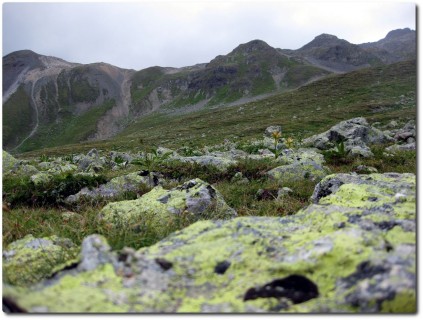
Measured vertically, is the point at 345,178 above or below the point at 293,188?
above

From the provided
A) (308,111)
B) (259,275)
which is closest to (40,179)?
(259,275)

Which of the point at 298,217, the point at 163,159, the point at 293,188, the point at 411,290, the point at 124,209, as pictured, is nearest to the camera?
the point at 411,290

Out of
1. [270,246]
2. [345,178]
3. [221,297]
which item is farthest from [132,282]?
[345,178]

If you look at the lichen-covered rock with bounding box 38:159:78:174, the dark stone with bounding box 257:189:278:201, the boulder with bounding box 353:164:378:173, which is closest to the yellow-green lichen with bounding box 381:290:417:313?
the dark stone with bounding box 257:189:278:201

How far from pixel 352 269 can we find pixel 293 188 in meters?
6.83

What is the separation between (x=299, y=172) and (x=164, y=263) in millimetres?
8877

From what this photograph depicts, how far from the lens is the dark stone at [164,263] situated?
3121 mm

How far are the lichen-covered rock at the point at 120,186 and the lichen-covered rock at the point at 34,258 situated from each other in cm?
451

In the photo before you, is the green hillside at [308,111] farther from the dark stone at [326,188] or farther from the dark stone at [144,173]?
the dark stone at [326,188]

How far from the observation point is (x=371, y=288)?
8.57 feet

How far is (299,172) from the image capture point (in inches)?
448

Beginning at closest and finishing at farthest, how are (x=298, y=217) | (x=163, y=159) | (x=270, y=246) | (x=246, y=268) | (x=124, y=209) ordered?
(x=246, y=268) < (x=270, y=246) < (x=298, y=217) < (x=124, y=209) < (x=163, y=159)

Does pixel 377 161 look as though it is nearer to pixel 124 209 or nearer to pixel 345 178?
pixel 345 178

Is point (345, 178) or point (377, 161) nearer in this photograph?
point (345, 178)
